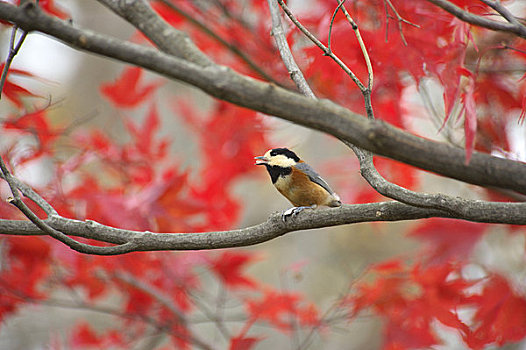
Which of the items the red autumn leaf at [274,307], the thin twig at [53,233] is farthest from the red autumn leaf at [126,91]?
the thin twig at [53,233]

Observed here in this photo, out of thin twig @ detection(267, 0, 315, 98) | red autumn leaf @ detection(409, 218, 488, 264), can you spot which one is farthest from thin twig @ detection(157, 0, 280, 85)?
red autumn leaf @ detection(409, 218, 488, 264)

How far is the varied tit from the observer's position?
7.38ft

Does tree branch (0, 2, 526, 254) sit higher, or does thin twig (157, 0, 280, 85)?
thin twig (157, 0, 280, 85)

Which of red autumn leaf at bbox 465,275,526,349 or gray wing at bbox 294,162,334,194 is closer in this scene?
red autumn leaf at bbox 465,275,526,349

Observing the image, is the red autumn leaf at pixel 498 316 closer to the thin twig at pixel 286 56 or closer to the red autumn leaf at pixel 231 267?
the red autumn leaf at pixel 231 267

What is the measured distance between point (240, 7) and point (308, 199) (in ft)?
3.29

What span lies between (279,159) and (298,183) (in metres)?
0.16

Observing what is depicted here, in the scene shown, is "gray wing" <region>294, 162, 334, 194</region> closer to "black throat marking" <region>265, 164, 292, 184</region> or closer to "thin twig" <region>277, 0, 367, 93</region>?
"black throat marking" <region>265, 164, 292, 184</region>

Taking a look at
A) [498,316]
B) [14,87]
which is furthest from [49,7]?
[498,316]

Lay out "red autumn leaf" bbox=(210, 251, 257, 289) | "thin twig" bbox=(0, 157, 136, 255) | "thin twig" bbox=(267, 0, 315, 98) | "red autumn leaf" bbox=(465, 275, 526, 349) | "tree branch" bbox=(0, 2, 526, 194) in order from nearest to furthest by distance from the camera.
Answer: "tree branch" bbox=(0, 2, 526, 194) < "thin twig" bbox=(0, 157, 136, 255) < "thin twig" bbox=(267, 0, 315, 98) < "red autumn leaf" bbox=(465, 275, 526, 349) < "red autumn leaf" bbox=(210, 251, 257, 289)

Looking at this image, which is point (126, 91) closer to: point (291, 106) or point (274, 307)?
point (274, 307)

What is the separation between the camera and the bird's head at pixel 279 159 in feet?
7.67

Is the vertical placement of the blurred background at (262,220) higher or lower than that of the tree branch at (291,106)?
higher

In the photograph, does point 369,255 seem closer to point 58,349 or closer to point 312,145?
point 312,145
